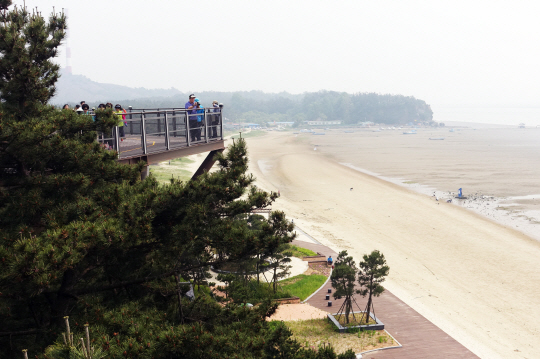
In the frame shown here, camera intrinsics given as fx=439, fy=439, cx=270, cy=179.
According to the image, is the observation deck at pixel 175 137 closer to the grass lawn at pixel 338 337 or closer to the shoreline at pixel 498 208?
the grass lawn at pixel 338 337

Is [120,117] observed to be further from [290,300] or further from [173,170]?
[173,170]

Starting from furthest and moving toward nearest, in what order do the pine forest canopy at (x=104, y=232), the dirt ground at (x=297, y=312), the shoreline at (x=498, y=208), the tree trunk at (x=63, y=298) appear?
the shoreline at (x=498, y=208) → the dirt ground at (x=297, y=312) → the tree trunk at (x=63, y=298) → the pine forest canopy at (x=104, y=232)

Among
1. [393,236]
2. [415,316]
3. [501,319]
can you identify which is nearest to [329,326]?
[415,316]

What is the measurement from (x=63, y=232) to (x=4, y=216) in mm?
1476

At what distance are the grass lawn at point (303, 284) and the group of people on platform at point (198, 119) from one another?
750 cm

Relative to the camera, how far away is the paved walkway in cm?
1282

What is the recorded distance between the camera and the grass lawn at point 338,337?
13.2m

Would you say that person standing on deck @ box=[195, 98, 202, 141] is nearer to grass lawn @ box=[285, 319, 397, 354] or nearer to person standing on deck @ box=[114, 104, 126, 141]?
person standing on deck @ box=[114, 104, 126, 141]

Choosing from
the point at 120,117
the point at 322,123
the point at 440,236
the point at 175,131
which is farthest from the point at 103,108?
the point at 322,123

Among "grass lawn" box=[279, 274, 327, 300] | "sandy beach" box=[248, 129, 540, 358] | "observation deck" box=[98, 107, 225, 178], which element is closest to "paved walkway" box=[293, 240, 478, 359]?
"grass lawn" box=[279, 274, 327, 300]

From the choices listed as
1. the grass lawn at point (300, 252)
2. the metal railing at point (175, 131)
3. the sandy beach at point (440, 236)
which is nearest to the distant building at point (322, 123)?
the sandy beach at point (440, 236)

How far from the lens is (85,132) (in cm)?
717

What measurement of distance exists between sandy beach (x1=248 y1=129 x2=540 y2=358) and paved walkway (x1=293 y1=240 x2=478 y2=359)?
2.09 ft

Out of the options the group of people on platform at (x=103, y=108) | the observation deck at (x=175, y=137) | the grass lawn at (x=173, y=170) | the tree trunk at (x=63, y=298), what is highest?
the group of people on platform at (x=103, y=108)
